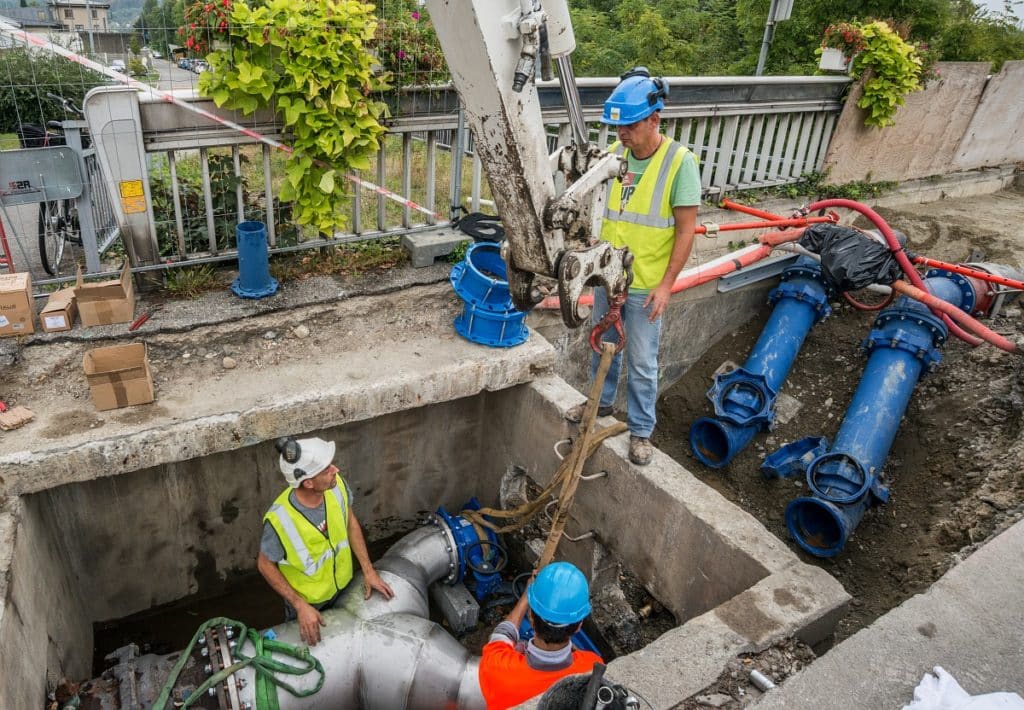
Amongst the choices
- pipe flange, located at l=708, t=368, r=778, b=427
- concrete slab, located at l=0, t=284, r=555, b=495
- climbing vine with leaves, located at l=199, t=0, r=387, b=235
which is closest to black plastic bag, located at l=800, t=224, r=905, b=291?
pipe flange, located at l=708, t=368, r=778, b=427

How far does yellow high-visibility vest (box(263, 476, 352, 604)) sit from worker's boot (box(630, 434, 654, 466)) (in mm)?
1730

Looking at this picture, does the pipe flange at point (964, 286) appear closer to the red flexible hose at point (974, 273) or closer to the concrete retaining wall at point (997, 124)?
the red flexible hose at point (974, 273)

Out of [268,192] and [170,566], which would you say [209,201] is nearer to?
[268,192]

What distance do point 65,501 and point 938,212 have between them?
972 centimetres

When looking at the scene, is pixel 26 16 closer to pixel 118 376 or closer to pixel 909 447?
pixel 118 376

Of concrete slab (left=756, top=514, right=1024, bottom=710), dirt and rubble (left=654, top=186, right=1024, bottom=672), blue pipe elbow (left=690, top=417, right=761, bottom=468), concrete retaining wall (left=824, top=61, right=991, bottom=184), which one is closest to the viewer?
concrete slab (left=756, top=514, right=1024, bottom=710)

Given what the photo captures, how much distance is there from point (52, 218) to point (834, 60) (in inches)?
314

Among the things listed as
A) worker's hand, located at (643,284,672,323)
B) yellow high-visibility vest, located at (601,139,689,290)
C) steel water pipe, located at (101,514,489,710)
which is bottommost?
steel water pipe, located at (101,514,489,710)

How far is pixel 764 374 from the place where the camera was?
6.03 metres

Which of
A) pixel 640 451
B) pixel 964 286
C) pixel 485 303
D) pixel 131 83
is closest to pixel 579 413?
pixel 640 451

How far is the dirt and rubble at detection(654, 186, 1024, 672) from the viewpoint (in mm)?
4484

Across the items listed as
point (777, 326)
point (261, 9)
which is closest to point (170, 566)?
point (261, 9)

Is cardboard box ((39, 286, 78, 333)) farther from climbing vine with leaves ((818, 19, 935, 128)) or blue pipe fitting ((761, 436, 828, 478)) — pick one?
climbing vine with leaves ((818, 19, 935, 128))

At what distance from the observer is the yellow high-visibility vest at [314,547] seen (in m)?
3.62
